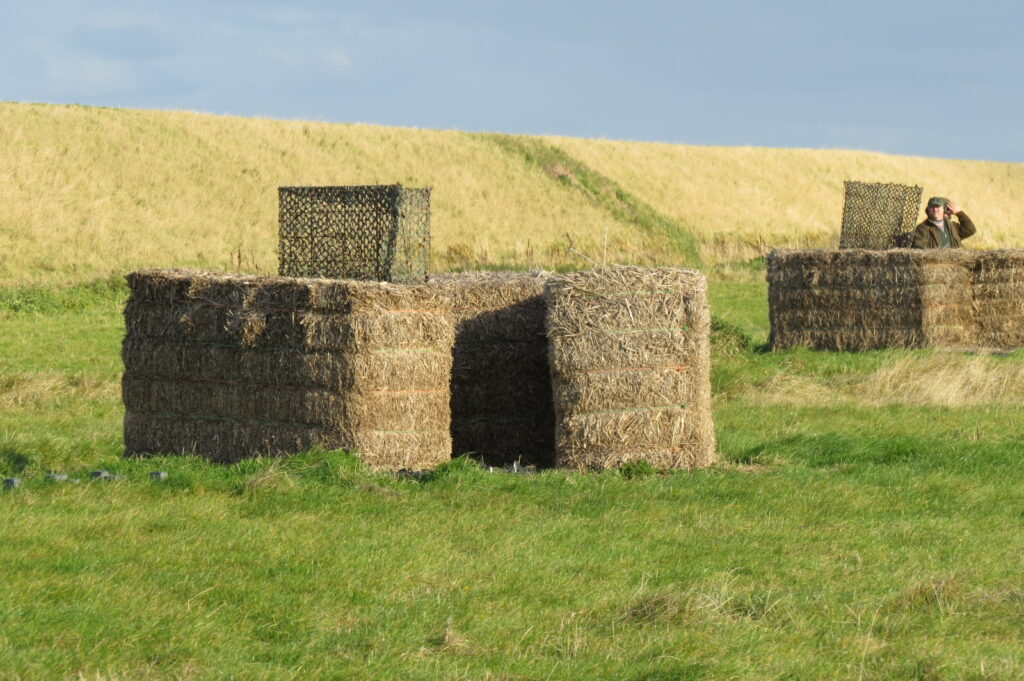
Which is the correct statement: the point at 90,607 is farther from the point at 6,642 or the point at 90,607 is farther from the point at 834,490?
the point at 834,490

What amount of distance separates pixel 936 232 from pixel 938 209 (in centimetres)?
44

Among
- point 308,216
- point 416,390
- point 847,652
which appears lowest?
point 847,652

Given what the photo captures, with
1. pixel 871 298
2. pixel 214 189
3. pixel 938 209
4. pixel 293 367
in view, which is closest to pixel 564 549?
pixel 293 367

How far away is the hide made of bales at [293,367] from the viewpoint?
11.8 meters

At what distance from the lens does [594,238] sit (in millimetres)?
55875

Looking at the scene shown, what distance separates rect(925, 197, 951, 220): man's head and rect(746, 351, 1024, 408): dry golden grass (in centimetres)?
472

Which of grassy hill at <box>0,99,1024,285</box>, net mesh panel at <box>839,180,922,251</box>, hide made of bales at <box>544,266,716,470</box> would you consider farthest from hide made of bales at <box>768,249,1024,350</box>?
grassy hill at <box>0,99,1024,285</box>

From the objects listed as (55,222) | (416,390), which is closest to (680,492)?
(416,390)

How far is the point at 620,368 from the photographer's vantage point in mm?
12406

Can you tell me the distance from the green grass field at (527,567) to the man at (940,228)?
997 centimetres

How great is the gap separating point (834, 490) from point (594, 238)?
148 feet

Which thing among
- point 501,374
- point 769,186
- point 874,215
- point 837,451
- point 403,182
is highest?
point 769,186

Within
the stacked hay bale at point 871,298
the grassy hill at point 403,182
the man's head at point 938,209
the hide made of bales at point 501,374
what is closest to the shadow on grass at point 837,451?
the hide made of bales at point 501,374

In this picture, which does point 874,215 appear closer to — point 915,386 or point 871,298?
point 871,298
